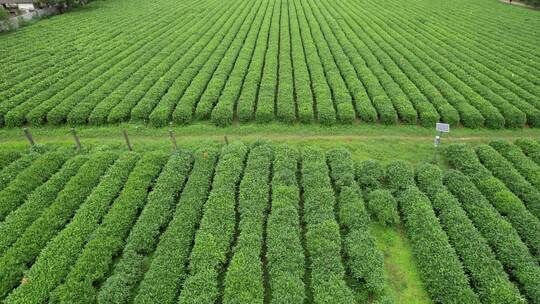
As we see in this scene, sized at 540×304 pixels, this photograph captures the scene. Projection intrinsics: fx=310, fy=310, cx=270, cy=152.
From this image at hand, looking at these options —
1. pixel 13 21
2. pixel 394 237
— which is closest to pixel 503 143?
pixel 394 237

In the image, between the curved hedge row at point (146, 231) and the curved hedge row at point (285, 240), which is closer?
the curved hedge row at point (285, 240)

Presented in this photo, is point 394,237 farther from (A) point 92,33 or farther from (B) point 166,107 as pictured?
(A) point 92,33

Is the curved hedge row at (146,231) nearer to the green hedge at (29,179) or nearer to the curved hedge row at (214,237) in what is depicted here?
the curved hedge row at (214,237)

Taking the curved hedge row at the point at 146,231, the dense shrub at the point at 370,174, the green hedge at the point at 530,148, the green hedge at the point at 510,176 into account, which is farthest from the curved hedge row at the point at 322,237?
the green hedge at the point at 530,148

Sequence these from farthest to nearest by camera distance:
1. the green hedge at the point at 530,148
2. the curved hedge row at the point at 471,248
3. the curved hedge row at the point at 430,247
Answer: the green hedge at the point at 530,148 → the curved hedge row at the point at 430,247 → the curved hedge row at the point at 471,248

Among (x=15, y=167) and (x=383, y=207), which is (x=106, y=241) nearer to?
(x=15, y=167)

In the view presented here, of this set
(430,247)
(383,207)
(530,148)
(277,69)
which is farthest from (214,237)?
(277,69)

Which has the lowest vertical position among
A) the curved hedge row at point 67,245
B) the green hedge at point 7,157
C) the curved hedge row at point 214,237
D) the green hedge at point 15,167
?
the curved hedge row at point 214,237
